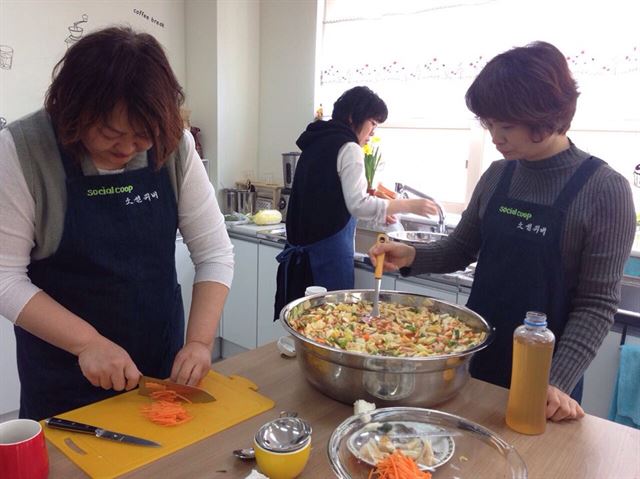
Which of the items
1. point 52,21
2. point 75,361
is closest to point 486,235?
point 75,361

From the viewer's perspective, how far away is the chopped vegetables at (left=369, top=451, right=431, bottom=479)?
32.5 inches

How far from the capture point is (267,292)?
3223 millimetres

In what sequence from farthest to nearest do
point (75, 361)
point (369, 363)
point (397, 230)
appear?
point (397, 230)
point (75, 361)
point (369, 363)

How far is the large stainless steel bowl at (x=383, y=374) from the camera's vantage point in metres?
1.02

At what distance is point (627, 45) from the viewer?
2471 mm

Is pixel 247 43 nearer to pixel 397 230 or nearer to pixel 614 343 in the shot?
pixel 397 230

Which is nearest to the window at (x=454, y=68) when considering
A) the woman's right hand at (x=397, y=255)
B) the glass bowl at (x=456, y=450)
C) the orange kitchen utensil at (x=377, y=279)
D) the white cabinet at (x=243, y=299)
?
the white cabinet at (x=243, y=299)

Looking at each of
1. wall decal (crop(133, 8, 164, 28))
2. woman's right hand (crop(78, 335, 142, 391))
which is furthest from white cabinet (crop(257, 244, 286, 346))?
woman's right hand (crop(78, 335, 142, 391))

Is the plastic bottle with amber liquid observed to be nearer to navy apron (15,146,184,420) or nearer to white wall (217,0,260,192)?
navy apron (15,146,184,420)

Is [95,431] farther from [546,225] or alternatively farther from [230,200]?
[230,200]

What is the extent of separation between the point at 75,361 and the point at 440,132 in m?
2.60

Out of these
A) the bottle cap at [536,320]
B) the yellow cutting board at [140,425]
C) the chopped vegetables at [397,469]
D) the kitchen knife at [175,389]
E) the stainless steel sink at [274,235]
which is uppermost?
the bottle cap at [536,320]

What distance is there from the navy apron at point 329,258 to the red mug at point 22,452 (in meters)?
1.66

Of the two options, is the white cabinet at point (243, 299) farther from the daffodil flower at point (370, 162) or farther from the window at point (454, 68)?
the window at point (454, 68)
